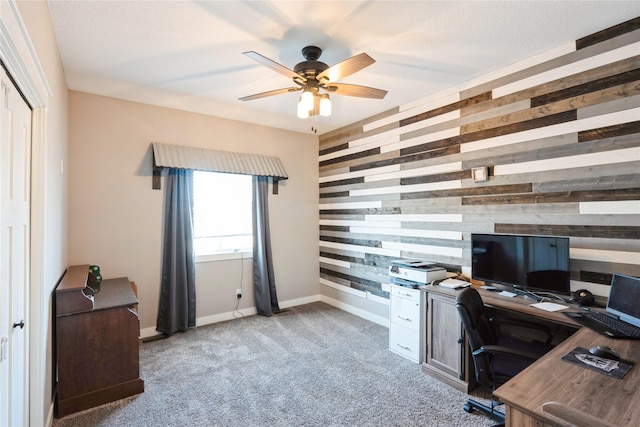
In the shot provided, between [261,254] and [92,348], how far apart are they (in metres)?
2.24

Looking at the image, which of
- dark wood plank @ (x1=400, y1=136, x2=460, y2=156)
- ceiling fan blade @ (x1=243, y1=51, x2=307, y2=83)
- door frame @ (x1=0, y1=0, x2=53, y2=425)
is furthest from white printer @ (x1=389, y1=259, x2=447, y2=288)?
door frame @ (x1=0, y1=0, x2=53, y2=425)

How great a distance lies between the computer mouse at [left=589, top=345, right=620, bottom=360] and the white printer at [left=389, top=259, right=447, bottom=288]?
4.83ft

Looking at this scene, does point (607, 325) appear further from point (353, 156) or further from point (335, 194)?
point (335, 194)

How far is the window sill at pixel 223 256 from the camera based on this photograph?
4.11m

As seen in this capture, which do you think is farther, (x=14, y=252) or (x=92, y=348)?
(x=92, y=348)

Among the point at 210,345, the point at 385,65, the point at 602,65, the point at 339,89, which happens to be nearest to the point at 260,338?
the point at 210,345

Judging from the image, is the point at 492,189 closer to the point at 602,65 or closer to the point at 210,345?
the point at 602,65

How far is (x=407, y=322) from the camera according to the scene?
3195mm

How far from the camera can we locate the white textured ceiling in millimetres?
2086

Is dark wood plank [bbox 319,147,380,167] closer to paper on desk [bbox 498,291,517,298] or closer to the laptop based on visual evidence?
paper on desk [bbox 498,291,517,298]

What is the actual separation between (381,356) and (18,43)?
3469mm

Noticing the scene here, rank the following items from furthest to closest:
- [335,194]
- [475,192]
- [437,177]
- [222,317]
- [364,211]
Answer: [335,194]
[364,211]
[222,317]
[437,177]
[475,192]

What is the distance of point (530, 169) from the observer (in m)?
2.72

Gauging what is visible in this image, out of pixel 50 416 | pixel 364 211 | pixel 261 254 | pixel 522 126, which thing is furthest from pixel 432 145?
pixel 50 416
